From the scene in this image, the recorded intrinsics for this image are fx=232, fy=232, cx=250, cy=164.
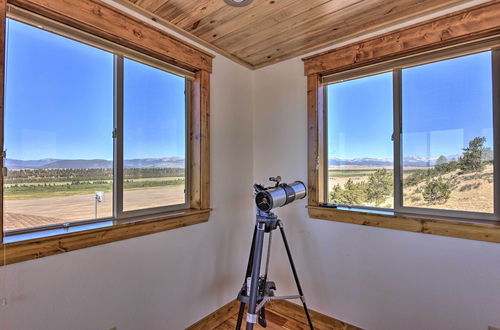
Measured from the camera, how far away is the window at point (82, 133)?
115 centimetres

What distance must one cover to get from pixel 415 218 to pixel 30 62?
7.82 ft

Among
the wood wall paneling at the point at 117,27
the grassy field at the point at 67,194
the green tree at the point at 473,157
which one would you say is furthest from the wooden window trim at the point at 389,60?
the grassy field at the point at 67,194

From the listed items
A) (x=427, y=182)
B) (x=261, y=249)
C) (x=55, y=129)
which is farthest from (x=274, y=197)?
(x=55, y=129)

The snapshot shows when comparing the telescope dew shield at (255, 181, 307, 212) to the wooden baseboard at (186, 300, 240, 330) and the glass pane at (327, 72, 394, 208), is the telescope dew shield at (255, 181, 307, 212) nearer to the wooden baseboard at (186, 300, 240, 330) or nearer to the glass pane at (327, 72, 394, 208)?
the glass pane at (327, 72, 394, 208)

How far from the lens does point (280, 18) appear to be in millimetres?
1551

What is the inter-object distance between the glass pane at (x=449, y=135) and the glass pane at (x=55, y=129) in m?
2.06

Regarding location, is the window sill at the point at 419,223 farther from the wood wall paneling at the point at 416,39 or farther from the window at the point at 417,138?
the wood wall paneling at the point at 416,39

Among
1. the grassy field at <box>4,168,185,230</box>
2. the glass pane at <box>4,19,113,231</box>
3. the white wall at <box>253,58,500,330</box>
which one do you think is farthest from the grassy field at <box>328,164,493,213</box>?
the glass pane at <box>4,19,113,231</box>

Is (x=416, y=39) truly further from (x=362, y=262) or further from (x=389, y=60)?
(x=362, y=262)

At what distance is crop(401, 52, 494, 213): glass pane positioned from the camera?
4.70ft

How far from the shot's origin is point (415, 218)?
151cm

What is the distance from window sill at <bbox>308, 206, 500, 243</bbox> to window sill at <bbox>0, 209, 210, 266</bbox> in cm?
104

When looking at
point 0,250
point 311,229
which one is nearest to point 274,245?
point 311,229

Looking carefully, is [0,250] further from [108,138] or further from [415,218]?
[415,218]
